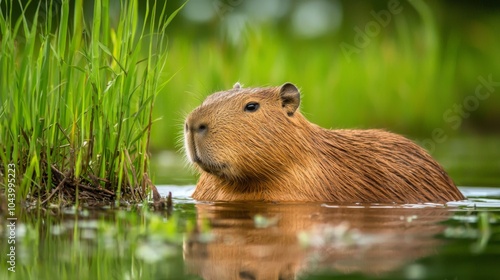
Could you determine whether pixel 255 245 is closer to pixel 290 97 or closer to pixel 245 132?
pixel 245 132

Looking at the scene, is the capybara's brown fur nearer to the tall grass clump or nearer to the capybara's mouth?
the capybara's mouth

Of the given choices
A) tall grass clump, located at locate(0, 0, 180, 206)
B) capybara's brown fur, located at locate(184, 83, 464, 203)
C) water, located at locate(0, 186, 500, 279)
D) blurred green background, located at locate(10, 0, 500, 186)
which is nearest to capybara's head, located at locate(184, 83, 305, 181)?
capybara's brown fur, located at locate(184, 83, 464, 203)

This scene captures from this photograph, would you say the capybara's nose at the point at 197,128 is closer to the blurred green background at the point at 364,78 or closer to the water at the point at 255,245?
the water at the point at 255,245

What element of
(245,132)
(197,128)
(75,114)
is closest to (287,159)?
(245,132)

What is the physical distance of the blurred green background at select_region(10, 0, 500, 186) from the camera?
1111 cm

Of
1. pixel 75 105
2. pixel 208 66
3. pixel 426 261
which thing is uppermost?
pixel 208 66

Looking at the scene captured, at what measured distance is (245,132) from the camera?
5508 millimetres

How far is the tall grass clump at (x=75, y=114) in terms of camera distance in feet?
16.0

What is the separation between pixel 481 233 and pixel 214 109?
201 cm

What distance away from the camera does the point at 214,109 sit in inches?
216

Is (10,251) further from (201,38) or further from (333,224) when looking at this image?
(201,38)

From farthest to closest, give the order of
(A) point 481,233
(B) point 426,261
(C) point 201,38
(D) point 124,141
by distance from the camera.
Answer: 1. (C) point 201,38
2. (D) point 124,141
3. (A) point 481,233
4. (B) point 426,261

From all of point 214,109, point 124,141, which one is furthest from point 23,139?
point 214,109

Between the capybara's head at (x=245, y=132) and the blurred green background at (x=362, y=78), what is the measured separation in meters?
3.46
